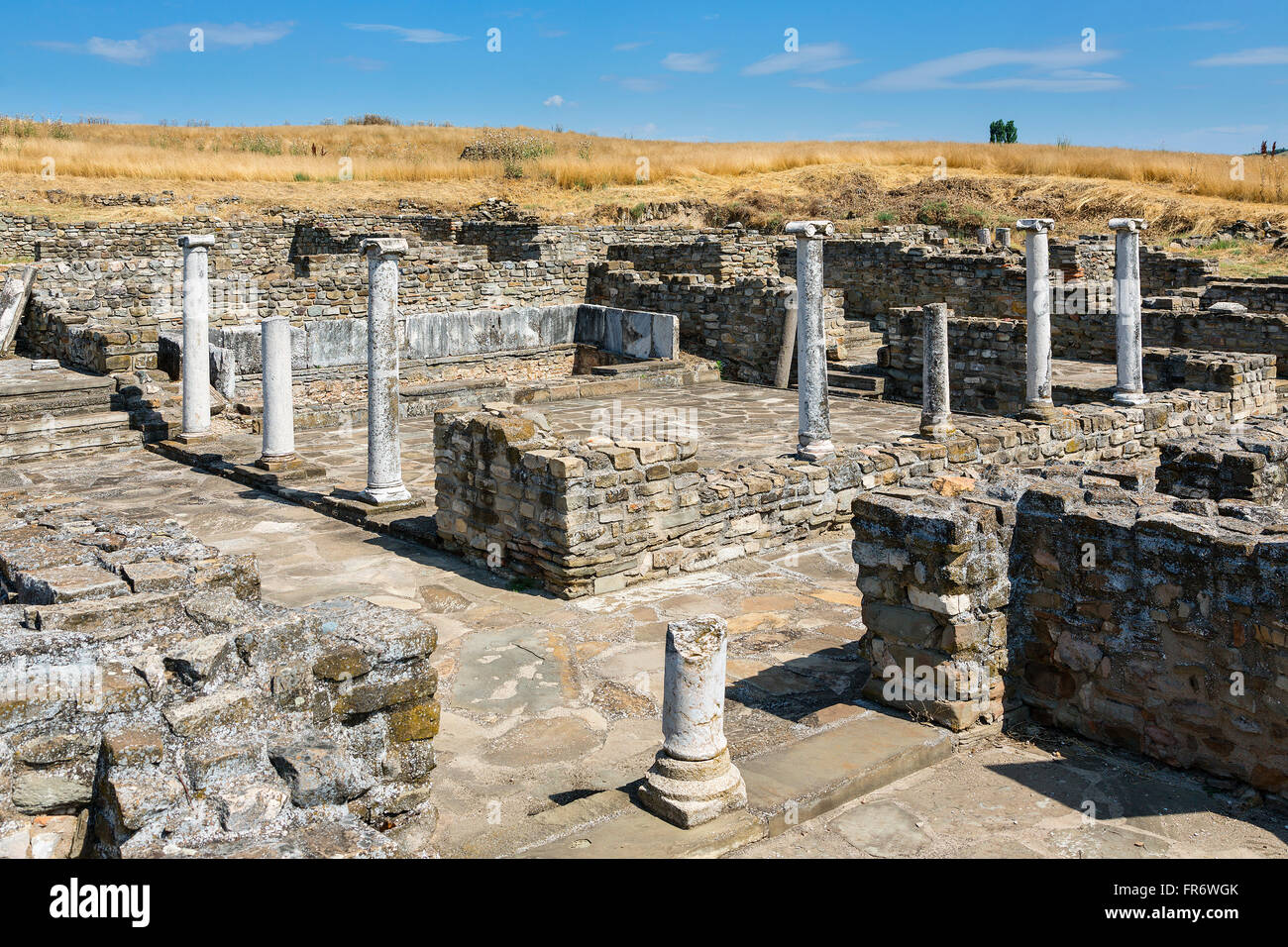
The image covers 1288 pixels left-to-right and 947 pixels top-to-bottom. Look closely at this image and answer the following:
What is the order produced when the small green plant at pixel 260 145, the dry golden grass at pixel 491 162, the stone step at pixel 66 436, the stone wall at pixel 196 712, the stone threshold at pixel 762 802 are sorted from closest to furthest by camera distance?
the stone wall at pixel 196 712 < the stone threshold at pixel 762 802 < the stone step at pixel 66 436 < the dry golden grass at pixel 491 162 < the small green plant at pixel 260 145

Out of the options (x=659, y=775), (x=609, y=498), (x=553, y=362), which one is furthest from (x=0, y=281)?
(x=659, y=775)

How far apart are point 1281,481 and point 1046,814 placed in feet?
11.5

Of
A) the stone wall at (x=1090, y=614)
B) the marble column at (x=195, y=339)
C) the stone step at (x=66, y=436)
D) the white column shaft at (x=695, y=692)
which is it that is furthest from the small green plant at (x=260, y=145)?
the white column shaft at (x=695, y=692)

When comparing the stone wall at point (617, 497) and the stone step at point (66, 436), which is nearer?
the stone wall at point (617, 497)

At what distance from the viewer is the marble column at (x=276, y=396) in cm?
1163

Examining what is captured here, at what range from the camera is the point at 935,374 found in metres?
13.3

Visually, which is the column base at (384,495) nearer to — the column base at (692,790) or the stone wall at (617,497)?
the stone wall at (617,497)

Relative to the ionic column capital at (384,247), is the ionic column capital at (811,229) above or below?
above

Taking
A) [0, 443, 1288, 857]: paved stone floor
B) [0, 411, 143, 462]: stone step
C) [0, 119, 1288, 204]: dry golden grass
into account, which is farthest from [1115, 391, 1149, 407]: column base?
[0, 119, 1288, 204]: dry golden grass

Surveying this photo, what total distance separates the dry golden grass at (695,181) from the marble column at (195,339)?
58.0ft

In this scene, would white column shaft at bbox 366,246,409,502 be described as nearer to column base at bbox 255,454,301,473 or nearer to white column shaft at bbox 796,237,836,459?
column base at bbox 255,454,301,473

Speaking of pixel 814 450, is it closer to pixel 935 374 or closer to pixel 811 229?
pixel 811 229

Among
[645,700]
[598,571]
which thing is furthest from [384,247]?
[645,700]

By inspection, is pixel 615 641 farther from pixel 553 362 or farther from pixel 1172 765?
pixel 553 362
